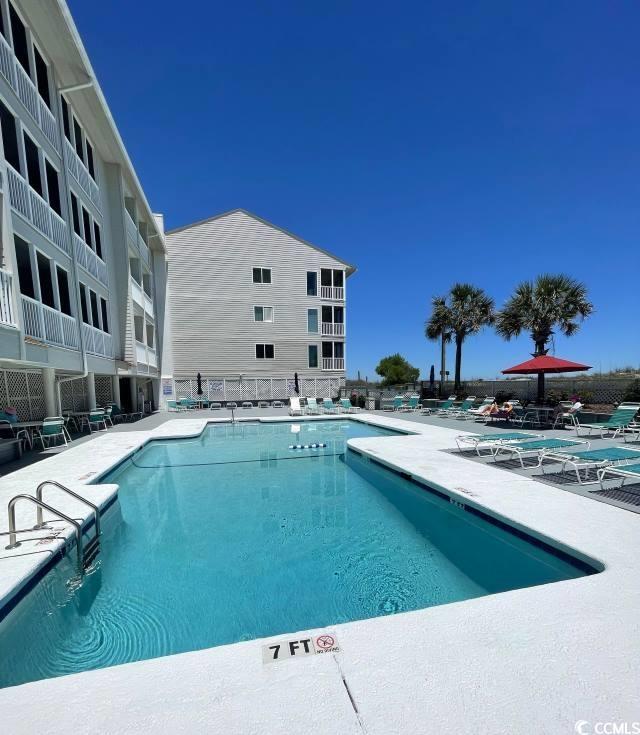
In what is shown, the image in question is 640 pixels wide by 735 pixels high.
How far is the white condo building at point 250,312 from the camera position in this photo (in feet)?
79.3

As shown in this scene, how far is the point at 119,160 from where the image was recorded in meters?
14.5

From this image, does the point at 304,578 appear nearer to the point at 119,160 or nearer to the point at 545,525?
the point at 545,525

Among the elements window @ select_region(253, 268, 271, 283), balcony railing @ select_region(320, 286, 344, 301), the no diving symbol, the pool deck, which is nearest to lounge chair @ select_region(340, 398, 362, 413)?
balcony railing @ select_region(320, 286, 344, 301)

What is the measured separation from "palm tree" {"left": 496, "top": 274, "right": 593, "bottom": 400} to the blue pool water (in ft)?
45.4

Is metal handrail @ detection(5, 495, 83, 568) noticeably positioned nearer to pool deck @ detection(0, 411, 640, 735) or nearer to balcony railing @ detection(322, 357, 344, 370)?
pool deck @ detection(0, 411, 640, 735)

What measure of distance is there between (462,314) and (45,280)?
22.3 meters

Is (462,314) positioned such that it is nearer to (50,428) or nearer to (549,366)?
(549,366)

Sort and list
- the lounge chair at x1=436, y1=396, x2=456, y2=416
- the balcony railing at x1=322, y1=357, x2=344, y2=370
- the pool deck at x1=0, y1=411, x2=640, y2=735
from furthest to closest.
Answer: the balcony railing at x1=322, y1=357, x2=344, y2=370, the lounge chair at x1=436, y1=396, x2=456, y2=416, the pool deck at x1=0, y1=411, x2=640, y2=735

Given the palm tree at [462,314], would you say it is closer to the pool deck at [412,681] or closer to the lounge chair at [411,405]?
the lounge chair at [411,405]

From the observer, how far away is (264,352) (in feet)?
83.4

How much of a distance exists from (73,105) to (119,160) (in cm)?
283

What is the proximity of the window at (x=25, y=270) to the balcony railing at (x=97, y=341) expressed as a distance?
2.62 meters

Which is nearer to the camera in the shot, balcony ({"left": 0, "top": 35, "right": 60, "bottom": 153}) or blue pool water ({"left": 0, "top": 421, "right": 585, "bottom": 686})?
blue pool water ({"left": 0, "top": 421, "right": 585, "bottom": 686})

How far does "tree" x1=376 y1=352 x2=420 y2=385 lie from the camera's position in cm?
6619
